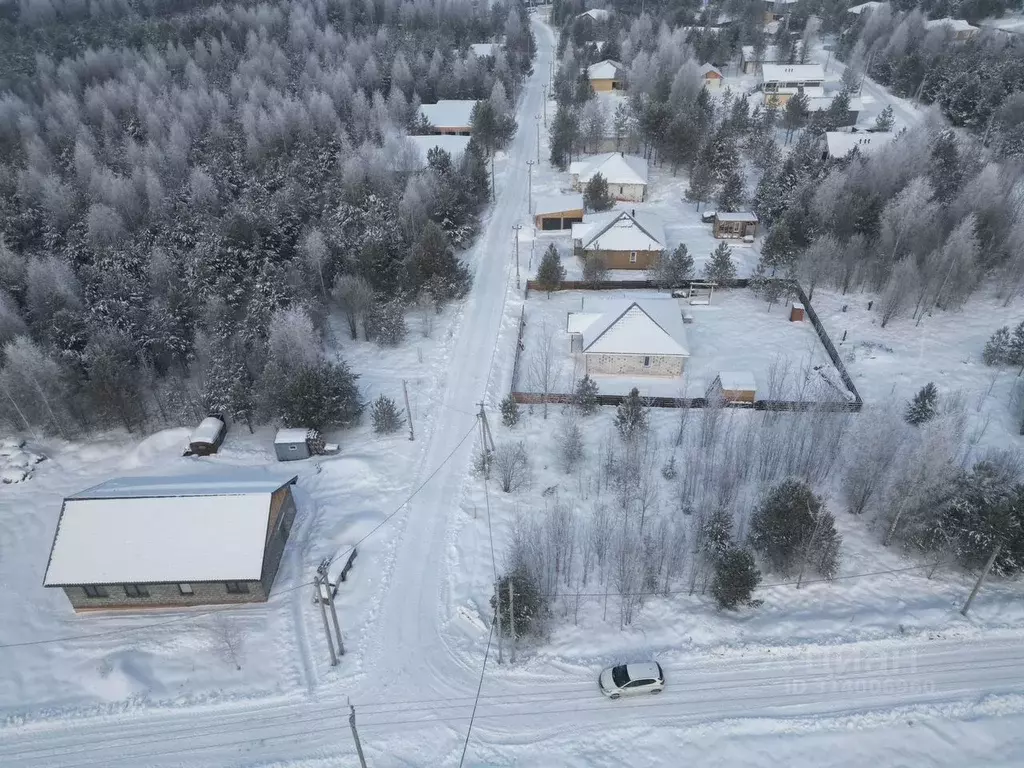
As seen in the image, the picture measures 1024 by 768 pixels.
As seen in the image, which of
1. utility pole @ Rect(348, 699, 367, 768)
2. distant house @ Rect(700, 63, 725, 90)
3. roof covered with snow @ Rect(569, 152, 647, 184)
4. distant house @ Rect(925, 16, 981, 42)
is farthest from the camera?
distant house @ Rect(925, 16, 981, 42)

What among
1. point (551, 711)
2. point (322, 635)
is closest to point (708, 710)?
point (551, 711)

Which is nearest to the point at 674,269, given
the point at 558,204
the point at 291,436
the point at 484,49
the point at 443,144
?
the point at 558,204

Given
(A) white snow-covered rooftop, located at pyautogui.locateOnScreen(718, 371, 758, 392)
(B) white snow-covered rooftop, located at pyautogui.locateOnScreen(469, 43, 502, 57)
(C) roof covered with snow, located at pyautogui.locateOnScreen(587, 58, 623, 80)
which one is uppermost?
(B) white snow-covered rooftop, located at pyautogui.locateOnScreen(469, 43, 502, 57)

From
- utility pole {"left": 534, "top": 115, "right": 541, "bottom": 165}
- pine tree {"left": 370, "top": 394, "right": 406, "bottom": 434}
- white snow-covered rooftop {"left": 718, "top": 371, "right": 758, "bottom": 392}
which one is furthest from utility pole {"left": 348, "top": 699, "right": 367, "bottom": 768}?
utility pole {"left": 534, "top": 115, "right": 541, "bottom": 165}

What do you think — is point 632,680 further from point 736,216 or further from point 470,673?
point 736,216

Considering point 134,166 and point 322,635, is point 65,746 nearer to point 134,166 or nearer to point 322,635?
point 322,635

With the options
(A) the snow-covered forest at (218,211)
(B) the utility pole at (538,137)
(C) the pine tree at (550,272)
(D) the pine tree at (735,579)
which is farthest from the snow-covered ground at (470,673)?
(B) the utility pole at (538,137)

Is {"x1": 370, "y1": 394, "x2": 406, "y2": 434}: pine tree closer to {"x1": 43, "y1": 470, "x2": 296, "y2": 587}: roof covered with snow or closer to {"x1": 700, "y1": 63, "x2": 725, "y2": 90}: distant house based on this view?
{"x1": 43, "y1": 470, "x2": 296, "y2": 587}: roof covered with snow
